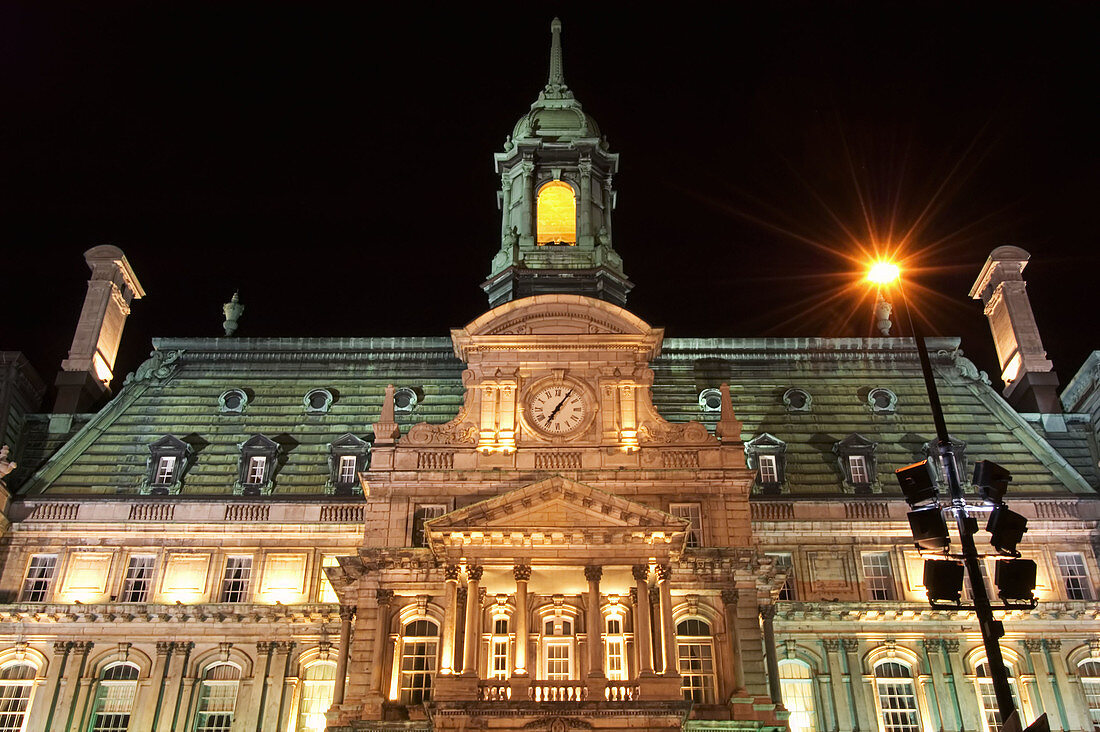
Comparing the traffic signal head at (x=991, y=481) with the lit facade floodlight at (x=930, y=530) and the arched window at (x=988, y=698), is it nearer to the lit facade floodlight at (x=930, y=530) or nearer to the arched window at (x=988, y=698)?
the lit facade floodlight at (x=930, y=530)

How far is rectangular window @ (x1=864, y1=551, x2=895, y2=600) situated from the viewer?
45.9 meters

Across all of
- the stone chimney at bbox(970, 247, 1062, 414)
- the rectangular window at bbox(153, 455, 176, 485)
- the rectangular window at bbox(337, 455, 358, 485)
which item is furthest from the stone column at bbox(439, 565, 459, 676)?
the stone chimney at bbox(970, 247, 1062, 414)

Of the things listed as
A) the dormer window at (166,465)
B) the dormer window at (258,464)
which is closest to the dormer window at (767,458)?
the dormer window at (258,464)

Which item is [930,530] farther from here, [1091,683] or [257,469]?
[257,469]

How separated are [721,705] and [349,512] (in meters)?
18.5

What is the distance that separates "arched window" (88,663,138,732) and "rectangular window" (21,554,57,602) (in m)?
4.93

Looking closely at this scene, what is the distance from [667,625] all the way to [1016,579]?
20761 mm

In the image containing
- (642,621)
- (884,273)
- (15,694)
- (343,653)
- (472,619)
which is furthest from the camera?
(15,694)

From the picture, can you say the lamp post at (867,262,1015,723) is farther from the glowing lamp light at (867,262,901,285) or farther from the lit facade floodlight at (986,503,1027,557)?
the lit facade floodlight at (986,503,1027,557)

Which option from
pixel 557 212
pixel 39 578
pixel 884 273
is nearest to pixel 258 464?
pixel 39 578

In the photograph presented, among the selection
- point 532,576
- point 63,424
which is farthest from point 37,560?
point 532,576

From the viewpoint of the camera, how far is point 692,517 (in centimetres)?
4284

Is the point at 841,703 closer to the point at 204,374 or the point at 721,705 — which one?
the point at 721,705

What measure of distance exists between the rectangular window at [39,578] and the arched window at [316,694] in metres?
12.0
